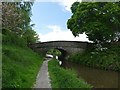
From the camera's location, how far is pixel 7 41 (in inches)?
1139

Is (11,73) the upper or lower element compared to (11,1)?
lower

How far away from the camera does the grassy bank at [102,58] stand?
3341 centimetres

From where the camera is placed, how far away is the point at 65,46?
48375mm

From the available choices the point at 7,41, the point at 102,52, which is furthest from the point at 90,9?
the point at 7,41

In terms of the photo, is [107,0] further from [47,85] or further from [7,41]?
[47,85]

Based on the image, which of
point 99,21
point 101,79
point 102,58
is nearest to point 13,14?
point 99,21

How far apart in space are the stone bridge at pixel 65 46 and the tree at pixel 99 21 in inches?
200

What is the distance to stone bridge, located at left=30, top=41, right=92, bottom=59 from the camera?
4634cm

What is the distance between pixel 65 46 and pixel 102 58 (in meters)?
13.1

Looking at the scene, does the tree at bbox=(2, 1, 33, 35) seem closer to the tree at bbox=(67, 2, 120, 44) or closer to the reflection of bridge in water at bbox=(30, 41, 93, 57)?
the reflection of bridge in water at bbox=(30, 41, 93, 57)

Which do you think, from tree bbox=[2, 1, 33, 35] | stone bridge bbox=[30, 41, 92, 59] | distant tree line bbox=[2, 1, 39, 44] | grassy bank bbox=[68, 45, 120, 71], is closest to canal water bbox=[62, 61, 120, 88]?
grassy bank bbox=[68, 45, 120, 71]

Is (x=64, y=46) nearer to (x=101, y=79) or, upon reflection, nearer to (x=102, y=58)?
(x=102, y=58)

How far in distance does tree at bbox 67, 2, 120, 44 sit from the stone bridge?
16.7 feet

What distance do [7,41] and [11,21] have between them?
11855 mm
